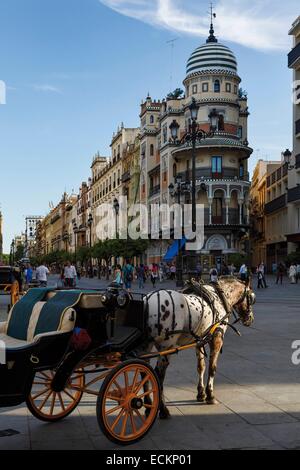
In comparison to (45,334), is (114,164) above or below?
above

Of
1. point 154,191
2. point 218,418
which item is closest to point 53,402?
point 218,418

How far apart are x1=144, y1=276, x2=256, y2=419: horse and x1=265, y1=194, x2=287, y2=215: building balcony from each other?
46.6 metres

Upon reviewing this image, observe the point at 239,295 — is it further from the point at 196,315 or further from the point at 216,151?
the point at 216,151

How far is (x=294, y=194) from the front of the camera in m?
44.9

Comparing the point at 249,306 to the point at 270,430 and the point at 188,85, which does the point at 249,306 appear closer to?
the point at 270,430

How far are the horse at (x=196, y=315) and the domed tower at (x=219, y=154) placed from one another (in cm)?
4105

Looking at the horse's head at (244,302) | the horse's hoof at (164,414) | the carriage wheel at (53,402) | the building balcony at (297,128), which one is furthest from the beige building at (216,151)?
the horse's hoof at (164,414)

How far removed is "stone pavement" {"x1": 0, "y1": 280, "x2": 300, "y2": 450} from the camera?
5191 millimetres

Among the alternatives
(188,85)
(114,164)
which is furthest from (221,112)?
(114,164)

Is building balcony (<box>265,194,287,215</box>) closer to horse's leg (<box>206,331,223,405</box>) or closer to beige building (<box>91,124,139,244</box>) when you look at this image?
beige building (<box>91,124,139,244</box>)

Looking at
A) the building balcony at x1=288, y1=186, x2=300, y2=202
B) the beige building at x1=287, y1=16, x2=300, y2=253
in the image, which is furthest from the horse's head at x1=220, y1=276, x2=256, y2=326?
the building balcony at x1=288, y1=186, x2=300, y2=202
